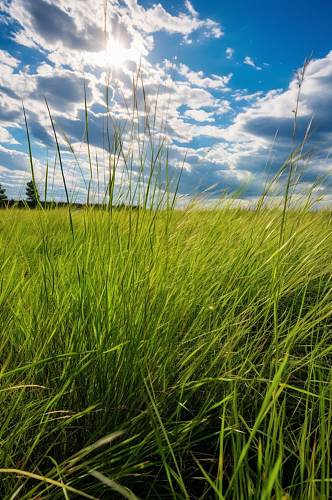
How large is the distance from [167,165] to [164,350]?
78cm

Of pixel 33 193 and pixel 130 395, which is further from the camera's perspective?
pixel 33 193

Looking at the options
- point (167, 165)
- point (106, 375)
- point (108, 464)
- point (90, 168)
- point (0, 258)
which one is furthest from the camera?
point (0, 258)

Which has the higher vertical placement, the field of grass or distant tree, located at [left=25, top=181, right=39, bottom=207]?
distant tree, located at [left=25, top=181, right=39, bottom=207]

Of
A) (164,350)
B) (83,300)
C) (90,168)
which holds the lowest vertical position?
(164,350)

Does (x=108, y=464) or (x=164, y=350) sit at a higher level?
(x=164, y=350)

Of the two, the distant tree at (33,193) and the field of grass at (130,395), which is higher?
the distant tree at (33,193)

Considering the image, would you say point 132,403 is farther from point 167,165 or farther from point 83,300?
point 167,165

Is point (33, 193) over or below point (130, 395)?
over

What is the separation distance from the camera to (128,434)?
101 cm

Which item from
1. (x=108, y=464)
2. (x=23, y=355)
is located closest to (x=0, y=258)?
(x=23, y=355)

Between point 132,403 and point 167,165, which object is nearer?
point 132,403

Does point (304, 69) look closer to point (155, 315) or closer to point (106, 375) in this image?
point (155, 315)

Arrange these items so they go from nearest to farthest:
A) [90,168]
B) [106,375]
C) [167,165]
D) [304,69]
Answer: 1. [106,375]
2. [304,69]
3. [90,168]
4. [167,165]

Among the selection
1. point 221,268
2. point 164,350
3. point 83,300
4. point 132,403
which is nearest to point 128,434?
point 132,403
